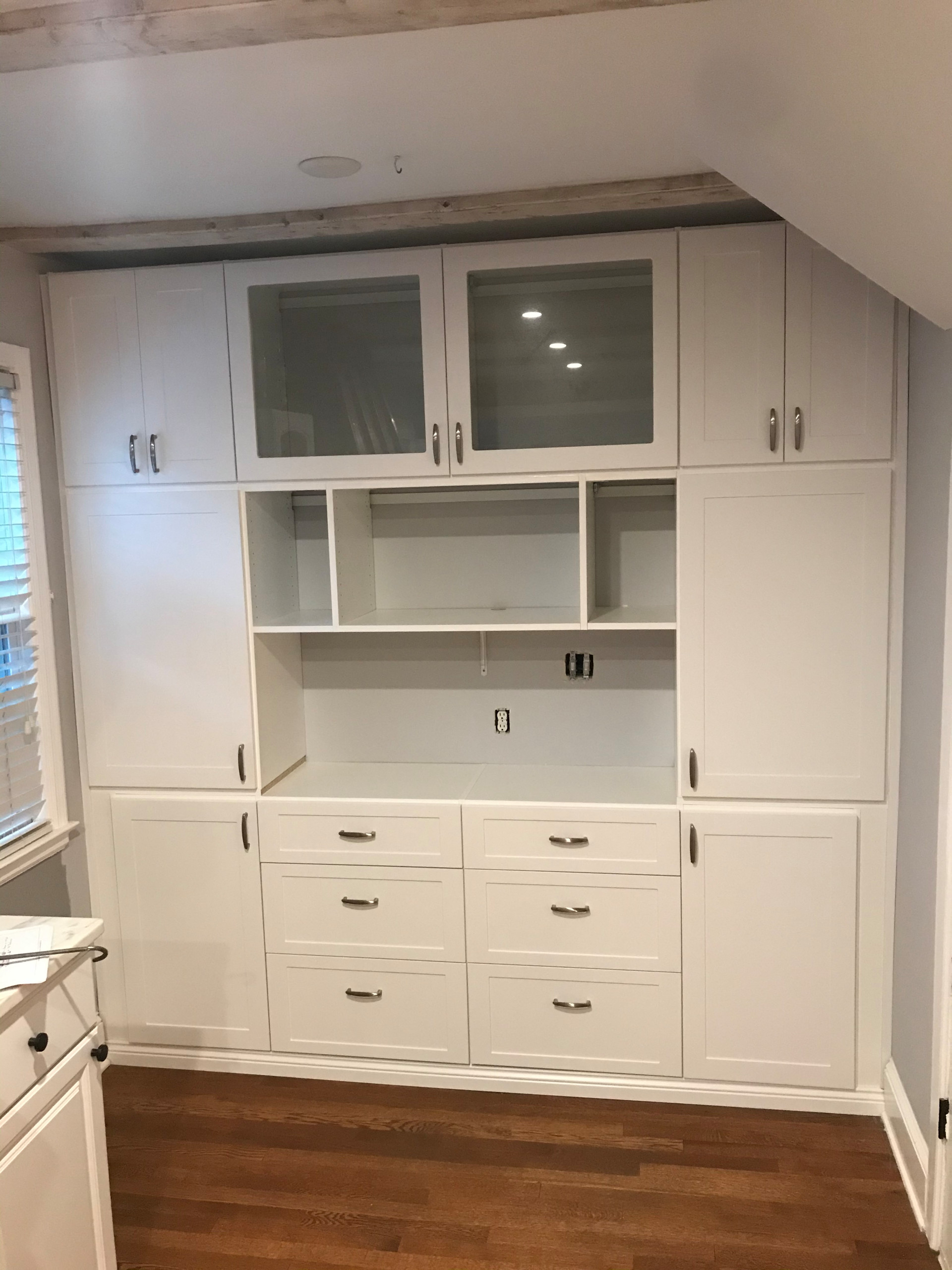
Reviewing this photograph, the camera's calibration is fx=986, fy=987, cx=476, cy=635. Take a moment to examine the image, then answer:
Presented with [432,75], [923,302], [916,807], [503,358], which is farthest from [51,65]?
[916,807]

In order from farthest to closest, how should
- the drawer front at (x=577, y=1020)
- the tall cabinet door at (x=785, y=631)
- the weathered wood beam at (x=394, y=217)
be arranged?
the drawer front at (x=577, y=1020), the tall cabinet door at (x=785, y=631), the weathered wood beam at (x=394, y=217)

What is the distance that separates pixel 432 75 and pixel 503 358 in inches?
39.1

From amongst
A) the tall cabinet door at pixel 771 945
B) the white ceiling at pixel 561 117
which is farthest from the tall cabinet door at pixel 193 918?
the white ceiling at pixel 561 117

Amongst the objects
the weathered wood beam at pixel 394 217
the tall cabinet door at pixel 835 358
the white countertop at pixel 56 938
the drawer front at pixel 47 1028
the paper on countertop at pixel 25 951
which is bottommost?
the drawer front at pixel 47 1028

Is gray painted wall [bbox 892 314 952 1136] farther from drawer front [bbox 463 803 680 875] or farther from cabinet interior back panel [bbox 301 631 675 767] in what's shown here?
cabinet interior back panel [bbox 301 631 675 767]

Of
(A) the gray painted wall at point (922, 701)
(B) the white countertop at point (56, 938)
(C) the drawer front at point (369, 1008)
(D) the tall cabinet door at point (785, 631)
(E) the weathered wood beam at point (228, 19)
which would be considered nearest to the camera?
(E) the weathered wood beam at point (228, 19)

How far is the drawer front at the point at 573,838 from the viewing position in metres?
2.82

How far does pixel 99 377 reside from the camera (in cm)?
295

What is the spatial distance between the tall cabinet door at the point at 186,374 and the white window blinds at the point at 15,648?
0.37 m

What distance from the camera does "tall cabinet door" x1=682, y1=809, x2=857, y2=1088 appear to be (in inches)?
108

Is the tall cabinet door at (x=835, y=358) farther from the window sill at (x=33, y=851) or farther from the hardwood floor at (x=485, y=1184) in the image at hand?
the window sill at (x=33, y=851)

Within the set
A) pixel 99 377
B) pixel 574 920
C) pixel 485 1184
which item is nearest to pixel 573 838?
pixel 574 920

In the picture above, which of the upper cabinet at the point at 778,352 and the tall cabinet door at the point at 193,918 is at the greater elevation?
the upper cabinet at the point at 778,352

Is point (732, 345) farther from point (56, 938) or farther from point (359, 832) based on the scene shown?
point (56, 938)
